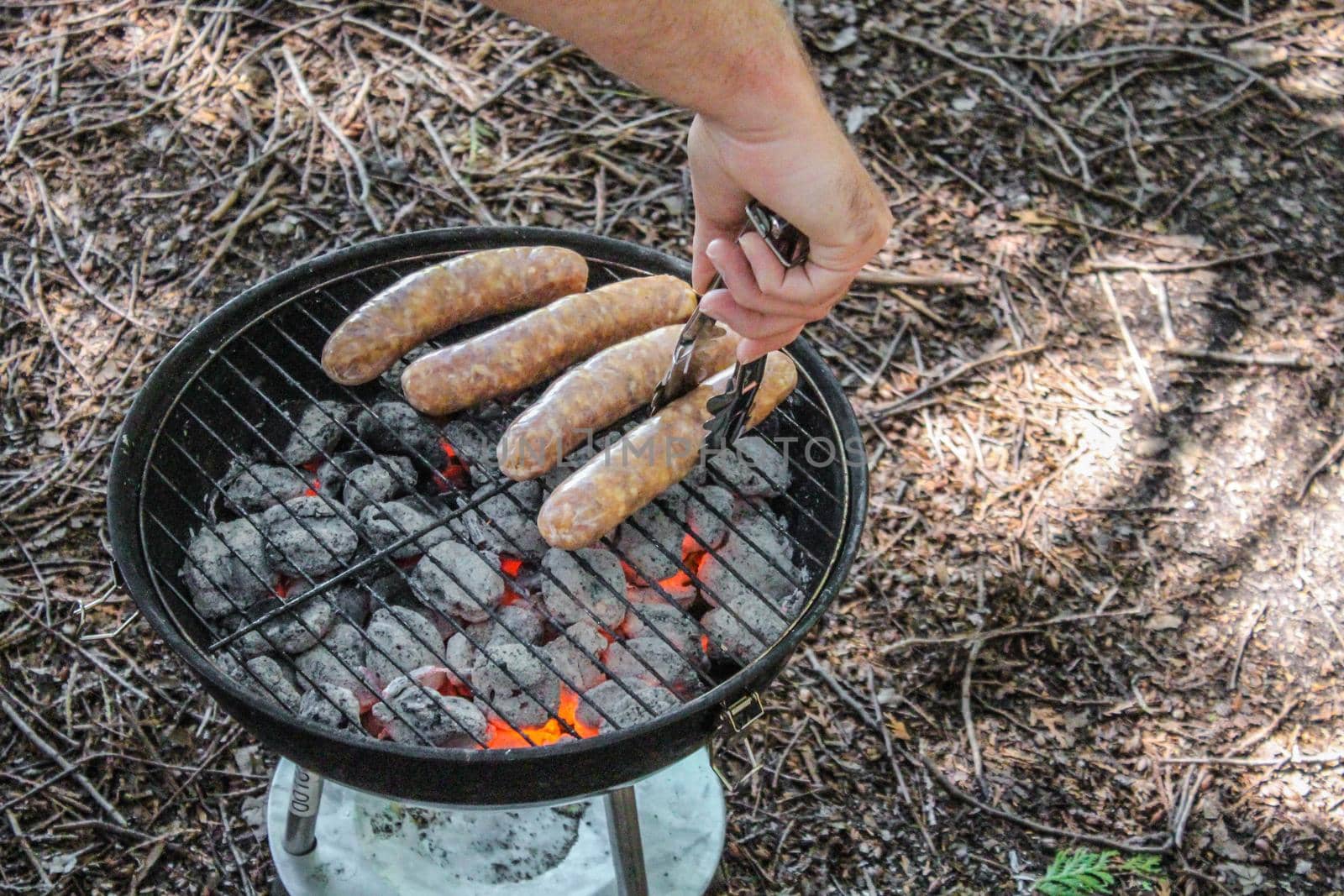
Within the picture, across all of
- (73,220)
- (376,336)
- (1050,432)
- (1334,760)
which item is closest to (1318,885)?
(1334,760)

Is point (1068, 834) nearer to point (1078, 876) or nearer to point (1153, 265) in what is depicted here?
point (1078, 876)

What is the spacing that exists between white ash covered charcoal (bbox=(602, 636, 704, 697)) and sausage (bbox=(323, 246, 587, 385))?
94cm

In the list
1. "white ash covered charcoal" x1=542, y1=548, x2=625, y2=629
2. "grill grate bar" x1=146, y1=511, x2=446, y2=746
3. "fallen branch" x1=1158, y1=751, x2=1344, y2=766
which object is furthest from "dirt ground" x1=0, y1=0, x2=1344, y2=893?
"grill grate bar" x1=146, y1=511, x2=446, y2=746

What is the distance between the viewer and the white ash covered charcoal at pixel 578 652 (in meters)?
2.71

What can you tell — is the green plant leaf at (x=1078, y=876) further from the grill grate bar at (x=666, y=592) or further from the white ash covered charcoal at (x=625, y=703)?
the white ash covered charcoal at (x=625, y=703)

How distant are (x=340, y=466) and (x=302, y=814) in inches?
39.6

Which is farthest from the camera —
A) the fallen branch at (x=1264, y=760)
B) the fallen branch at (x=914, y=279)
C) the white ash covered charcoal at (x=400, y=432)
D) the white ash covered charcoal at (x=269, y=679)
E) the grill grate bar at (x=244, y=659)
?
the fallen branch at (x=914, y=279)

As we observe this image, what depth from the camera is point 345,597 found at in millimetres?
2783

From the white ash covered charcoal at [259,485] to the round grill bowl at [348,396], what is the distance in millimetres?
51

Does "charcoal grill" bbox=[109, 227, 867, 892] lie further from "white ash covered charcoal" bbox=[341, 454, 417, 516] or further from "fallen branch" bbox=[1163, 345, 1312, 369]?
"fallen branch" bbox=[1163, 345, 1312, 369]

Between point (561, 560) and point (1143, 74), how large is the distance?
4.61m

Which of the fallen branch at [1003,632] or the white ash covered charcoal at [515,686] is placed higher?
the white ash covered charcoal at [515,686]

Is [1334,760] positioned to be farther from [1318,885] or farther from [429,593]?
[429,593]

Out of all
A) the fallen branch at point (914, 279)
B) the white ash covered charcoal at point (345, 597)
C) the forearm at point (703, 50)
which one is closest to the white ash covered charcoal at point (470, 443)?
the white ash covered charcoal at point (345, 597)
